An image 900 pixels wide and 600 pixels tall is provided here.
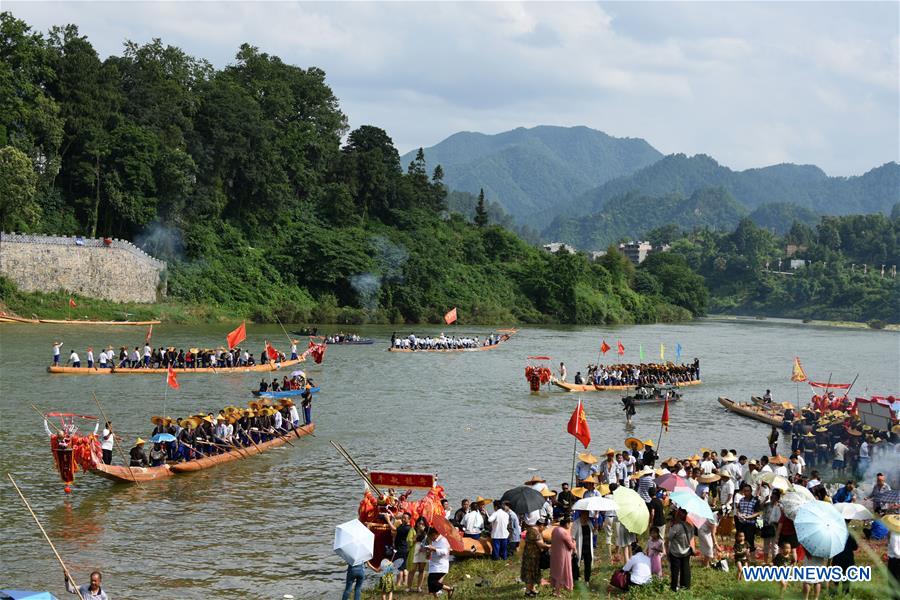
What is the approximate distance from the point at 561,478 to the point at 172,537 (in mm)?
11670

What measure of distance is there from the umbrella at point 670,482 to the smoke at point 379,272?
6907 cm

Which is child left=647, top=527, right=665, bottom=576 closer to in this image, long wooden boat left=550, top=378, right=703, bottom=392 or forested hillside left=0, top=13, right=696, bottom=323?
long wooden boat left=550, top=378, right=703, bottom=392

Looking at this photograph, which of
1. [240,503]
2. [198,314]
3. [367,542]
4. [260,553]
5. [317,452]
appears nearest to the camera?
[367,542]

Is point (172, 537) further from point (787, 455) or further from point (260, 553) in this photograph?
point (787, 455)

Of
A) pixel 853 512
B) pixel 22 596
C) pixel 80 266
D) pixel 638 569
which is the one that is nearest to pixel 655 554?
pixel 638 569

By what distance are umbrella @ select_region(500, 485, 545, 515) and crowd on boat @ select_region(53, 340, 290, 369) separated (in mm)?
28015

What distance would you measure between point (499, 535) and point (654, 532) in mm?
2998

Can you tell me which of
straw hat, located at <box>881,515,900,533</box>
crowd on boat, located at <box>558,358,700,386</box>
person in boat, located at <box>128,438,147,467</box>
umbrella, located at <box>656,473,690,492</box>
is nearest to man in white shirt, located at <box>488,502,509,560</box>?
umbrella, located at <box>656,473,690,492</box>

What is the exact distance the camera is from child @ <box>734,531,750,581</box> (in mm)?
16438

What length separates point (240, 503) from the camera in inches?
904

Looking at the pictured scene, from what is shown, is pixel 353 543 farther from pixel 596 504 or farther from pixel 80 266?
pixel 80 266

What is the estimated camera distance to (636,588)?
14.9 metres

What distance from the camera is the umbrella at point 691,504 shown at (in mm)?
15352

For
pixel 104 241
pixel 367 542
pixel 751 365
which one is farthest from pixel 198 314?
pixel 367 542
